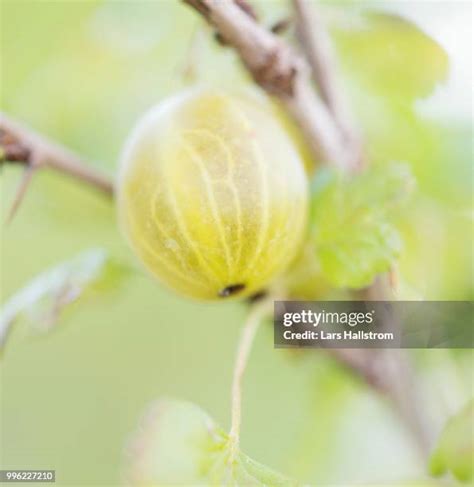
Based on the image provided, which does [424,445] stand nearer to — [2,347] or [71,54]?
[2,347]

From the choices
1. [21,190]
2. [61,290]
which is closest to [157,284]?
[61,290]

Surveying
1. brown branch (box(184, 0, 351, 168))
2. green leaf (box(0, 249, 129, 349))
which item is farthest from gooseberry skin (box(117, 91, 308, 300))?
green leaf (box(0, 249, 129, 349))

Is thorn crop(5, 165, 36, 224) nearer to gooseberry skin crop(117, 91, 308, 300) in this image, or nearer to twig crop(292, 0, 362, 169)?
gooseberry skin crop(117, 91, 308, 300)

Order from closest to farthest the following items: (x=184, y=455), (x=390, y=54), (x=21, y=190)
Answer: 1. (x=184, y=455)
2. (x=21, y=190)
3. (x=390, y=54)

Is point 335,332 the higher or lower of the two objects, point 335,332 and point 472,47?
the lower

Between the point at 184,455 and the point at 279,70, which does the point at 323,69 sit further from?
the point at 184,455

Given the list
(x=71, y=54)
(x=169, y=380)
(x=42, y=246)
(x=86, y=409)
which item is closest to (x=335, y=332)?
(x=71, y=54)
